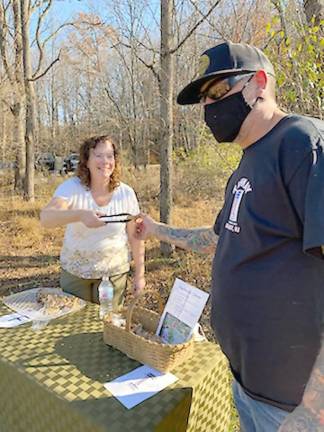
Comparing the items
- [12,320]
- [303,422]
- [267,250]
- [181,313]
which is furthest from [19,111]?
[303,422]

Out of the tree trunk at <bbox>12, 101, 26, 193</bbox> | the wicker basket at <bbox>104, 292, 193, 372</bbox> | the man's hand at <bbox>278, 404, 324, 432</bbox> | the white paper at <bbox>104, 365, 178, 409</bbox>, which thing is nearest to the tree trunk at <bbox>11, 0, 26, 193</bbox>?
the tree trunk at <bbox>12, 101, 26, 193</bbox>

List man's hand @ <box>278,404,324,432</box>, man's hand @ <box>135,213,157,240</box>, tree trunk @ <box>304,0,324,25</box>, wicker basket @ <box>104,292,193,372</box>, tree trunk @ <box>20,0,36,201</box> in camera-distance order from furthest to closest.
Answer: tree trunk @ <box>20,0,36,201</box>
tree trunk @ <box>304,0,324,25</box>
man's hand @ <box>135,213,157,240</box>
wicker basket @ <box>104,292,193,372</box>
man's hand @ <box>278,404,324,432</box>

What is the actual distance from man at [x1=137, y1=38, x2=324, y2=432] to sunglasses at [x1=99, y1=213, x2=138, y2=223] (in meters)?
1.24

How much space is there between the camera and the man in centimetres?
101

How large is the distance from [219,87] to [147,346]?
1063mm

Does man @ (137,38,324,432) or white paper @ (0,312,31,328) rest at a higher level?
man @ (137,38,324,432)

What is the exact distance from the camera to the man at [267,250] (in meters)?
1.01

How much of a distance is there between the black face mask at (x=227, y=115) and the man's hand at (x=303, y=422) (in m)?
0.86

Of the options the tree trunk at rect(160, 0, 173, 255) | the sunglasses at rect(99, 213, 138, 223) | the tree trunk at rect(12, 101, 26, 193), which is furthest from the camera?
the tree trunk at rect(12, 101, 26, 193)

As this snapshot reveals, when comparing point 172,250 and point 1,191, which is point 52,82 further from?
point 172,250

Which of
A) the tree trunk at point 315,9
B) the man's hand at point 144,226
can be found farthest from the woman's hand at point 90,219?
the tree trunk at point 315,9

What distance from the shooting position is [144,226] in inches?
93.8

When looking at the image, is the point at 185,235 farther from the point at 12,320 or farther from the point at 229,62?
the point at 12,320

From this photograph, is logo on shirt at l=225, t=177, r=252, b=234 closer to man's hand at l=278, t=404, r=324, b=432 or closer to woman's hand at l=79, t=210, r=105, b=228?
man's hand at l=278, t=404, r=324, b=432
